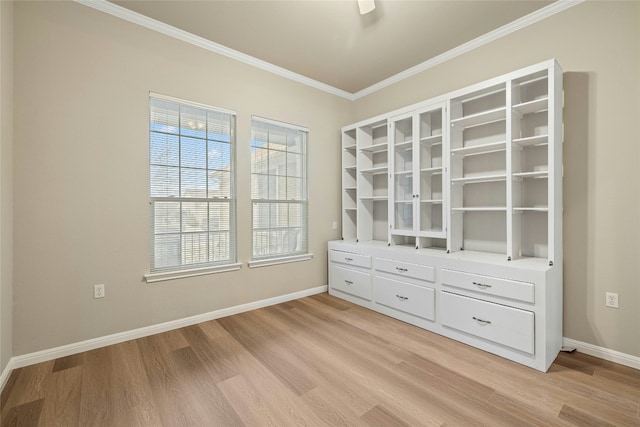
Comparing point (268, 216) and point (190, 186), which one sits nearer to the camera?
point (190, 186)

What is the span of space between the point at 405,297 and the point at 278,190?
197cm

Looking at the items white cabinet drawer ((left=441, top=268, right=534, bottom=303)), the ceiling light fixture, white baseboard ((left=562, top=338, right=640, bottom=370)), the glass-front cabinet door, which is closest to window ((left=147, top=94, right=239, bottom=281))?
the ceiling light fixture

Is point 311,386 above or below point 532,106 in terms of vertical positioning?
below

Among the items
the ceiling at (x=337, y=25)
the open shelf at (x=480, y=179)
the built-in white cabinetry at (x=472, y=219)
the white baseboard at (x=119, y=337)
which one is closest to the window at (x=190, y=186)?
the white baseboard at (x=119, y=337)

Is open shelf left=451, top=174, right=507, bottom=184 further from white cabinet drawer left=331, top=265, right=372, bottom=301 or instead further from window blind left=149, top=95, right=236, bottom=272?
window blind left=149, top=95, right=236, bottom=272

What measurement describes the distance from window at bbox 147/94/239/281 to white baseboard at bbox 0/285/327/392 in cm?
51

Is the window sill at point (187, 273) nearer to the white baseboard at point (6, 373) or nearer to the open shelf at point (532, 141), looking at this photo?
the white baseboard at point (6, 373)

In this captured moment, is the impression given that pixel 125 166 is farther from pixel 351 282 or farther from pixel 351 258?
pixel 351 282

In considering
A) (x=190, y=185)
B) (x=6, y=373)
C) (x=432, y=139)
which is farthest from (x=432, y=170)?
(x=6, y=373)

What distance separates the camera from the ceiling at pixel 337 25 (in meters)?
2.40

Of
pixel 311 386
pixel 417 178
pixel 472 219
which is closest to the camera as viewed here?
pixel 311 386

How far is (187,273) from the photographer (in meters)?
2.84

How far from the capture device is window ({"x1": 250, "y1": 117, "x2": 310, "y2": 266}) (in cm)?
338

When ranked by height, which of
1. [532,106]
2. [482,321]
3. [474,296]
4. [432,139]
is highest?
[532,106]
